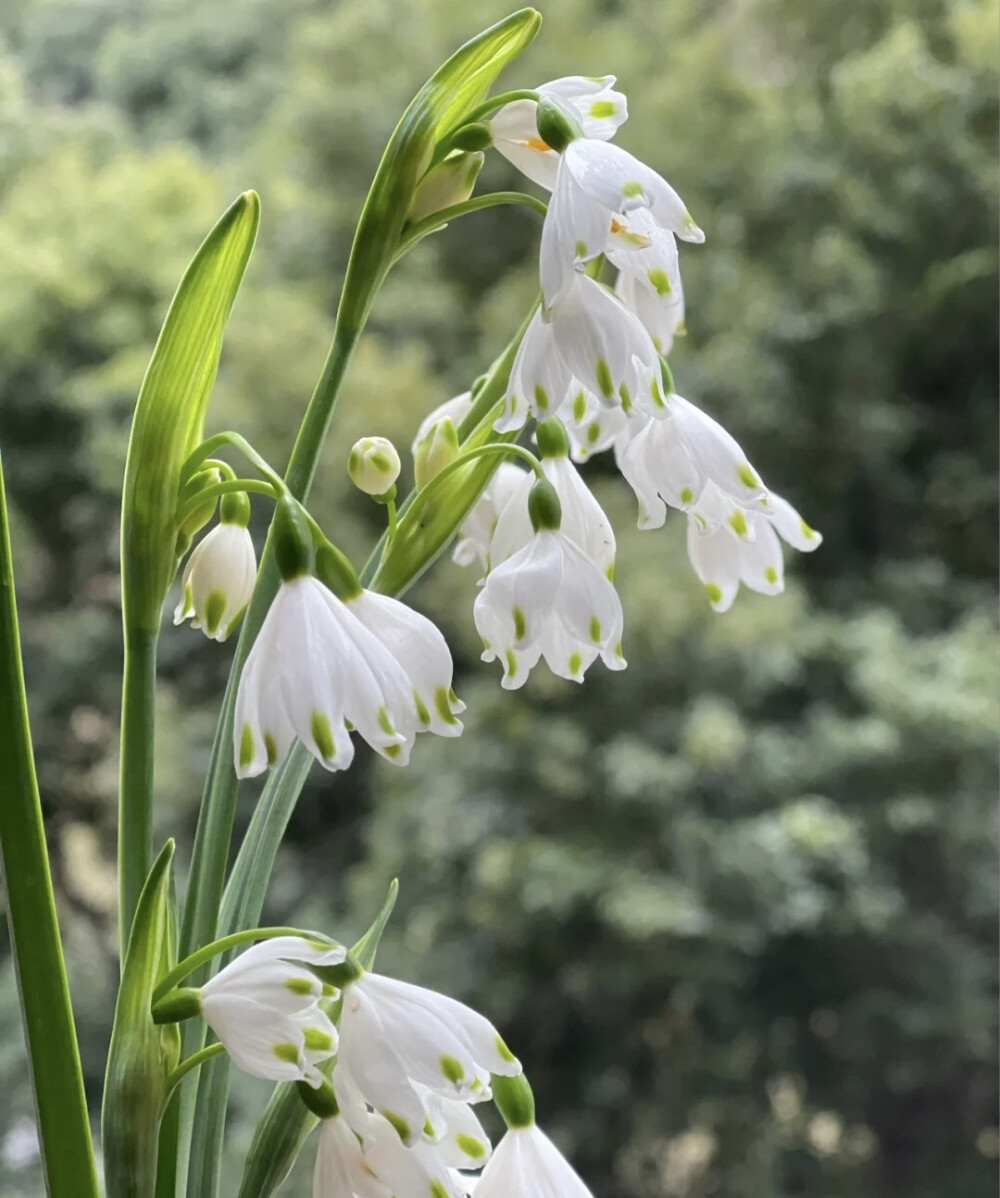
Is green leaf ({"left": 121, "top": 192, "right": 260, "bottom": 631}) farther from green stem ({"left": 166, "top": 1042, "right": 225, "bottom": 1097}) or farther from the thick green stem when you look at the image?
green stem ({"left": 166, "top": 1042, "right": 225, "bottom": 1097})

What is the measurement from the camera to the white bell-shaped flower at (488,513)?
16.2 inches

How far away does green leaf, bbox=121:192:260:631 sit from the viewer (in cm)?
34

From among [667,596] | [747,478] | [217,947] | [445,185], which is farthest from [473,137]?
[667,596]

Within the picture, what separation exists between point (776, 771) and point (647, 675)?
162mm

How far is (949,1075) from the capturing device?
52.4 inches

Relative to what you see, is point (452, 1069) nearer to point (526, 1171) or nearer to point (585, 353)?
point (526, 1171)

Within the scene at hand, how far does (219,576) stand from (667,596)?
3.15 feet

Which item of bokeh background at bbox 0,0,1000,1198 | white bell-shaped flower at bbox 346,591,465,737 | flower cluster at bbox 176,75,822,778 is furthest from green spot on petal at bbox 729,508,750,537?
bokeh background at bbox 0,0,1000,1198

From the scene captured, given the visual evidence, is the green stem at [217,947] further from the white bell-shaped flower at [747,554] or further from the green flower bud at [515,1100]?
the white bell-shaped flower at [747,554]

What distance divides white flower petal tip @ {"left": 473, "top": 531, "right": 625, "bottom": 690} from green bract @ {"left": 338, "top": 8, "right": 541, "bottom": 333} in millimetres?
87

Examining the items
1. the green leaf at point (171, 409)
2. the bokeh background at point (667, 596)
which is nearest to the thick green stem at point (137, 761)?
the green leaf at point (171, 409)

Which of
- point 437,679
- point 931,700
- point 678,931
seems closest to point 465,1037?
point 437,679

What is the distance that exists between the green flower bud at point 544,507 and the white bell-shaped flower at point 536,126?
78 millimetres

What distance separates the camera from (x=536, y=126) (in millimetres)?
335
